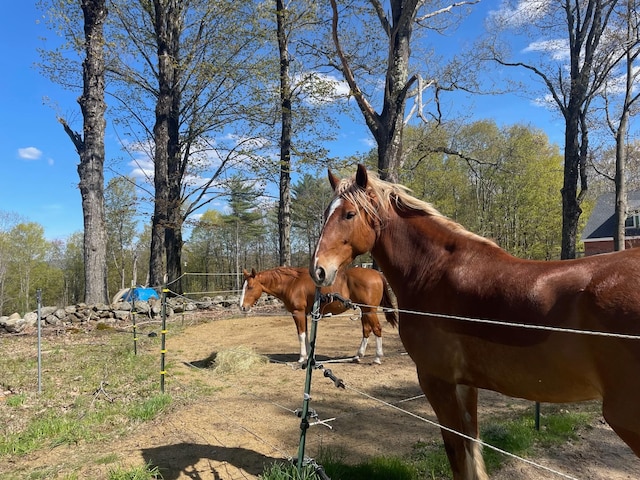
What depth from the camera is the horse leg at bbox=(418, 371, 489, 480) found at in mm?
2250

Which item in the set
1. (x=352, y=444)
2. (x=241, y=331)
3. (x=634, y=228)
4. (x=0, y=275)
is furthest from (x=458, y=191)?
(x=0, y=275)

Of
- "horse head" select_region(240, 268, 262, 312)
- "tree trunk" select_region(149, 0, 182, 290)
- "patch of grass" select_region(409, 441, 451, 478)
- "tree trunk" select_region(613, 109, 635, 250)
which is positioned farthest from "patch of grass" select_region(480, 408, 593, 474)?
"tree trunk" select_region(149, 0, 182, 290)

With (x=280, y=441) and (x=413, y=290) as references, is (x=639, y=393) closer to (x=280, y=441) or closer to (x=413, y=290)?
(x=413, y=290)

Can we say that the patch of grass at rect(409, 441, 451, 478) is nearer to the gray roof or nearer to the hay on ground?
the hay on ground

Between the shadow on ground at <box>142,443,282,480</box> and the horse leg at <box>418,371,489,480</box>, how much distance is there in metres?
1.66

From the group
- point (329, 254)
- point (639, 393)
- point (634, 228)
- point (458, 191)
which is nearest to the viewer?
point (639, 393)

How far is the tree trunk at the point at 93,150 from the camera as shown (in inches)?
461

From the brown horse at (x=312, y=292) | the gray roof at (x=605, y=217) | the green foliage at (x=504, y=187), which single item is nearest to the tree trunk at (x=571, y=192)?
the brown horse at (x=312, y=292)

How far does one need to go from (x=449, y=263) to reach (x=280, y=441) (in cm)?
258

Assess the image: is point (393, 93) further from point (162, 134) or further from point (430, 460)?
point (162, 134)

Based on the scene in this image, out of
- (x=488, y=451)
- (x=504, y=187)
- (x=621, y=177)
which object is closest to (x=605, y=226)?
(x=504, y=187)

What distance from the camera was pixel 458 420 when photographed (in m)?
2.27

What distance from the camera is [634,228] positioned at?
2847 cm

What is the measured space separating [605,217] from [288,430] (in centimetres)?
3495
